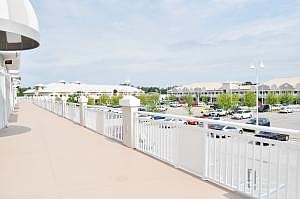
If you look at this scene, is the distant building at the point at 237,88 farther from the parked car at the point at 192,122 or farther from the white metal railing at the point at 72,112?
the parked car at the point at 192,122

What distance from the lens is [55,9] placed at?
15.4m

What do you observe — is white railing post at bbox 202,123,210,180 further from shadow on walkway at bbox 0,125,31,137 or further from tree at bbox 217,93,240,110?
tree at bbox 217,93,240,110

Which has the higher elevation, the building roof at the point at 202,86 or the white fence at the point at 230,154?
the building roof at the point at 202,86

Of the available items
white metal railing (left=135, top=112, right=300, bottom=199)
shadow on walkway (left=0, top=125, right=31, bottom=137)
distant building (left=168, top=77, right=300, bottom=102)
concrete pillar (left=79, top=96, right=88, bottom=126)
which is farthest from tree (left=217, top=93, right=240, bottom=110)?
white metal railing (left=135, top=112, right=300, bottom=199)

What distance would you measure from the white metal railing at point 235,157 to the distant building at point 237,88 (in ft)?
264

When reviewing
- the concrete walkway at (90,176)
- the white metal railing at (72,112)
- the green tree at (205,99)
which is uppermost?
the white metal railing at (72,112)

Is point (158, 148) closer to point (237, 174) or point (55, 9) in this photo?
point (237, 174)

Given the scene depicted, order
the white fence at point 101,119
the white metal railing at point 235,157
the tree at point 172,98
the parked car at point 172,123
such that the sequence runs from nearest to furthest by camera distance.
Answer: the white metal railing at point 235,157, the parked car at point 172,123, the white fence at point 101,119, the tree at point 172,98

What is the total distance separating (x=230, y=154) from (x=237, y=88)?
85961mm

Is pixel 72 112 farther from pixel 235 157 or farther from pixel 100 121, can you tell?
pixel 235 157

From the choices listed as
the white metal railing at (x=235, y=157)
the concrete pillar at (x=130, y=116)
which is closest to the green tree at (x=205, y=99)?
the concrete pillar at (x=130, y=116)

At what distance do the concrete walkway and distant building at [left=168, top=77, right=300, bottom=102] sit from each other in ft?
262

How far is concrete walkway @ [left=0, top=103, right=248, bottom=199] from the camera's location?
4.41 m

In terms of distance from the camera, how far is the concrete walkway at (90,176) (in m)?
4.41
